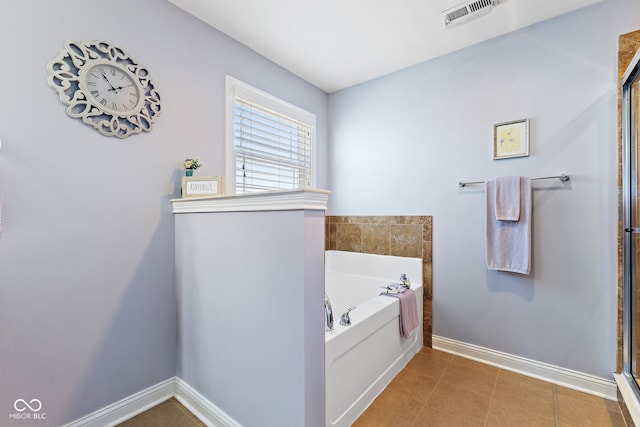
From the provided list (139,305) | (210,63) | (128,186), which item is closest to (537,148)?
(210,63)

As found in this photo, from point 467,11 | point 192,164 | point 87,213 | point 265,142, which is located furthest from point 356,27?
point 87,213

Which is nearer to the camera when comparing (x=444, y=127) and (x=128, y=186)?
(x=128, y=186)

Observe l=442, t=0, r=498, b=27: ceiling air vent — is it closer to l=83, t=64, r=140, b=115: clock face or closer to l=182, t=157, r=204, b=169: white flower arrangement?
l=182, t=157, r=204, b=169: white flower arrangement

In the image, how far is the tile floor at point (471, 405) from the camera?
1571 millimetres

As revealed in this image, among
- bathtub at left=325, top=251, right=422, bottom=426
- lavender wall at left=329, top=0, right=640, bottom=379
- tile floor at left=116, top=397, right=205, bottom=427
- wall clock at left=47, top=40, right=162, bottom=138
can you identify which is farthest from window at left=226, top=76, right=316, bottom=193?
tile floor at left=116, top=397, right=205, bottom=427

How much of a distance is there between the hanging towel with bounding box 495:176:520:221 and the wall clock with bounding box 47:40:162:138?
7.97 feet

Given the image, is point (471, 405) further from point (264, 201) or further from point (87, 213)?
point (87, 213)

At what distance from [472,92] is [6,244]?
3086 millimetres

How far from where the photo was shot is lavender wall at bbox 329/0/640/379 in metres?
1.79

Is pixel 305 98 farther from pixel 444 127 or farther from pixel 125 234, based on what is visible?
pixel 125 234

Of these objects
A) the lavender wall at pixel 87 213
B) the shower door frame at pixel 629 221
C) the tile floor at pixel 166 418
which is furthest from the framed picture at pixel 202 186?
the shower door frame at pixel 629 221

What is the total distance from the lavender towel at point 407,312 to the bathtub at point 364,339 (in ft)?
0.15

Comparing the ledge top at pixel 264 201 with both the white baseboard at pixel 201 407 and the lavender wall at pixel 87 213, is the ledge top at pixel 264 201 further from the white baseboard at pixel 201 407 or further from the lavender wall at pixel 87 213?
the white baseboard at pixel 201 407

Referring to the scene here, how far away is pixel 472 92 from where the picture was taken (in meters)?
2.27
